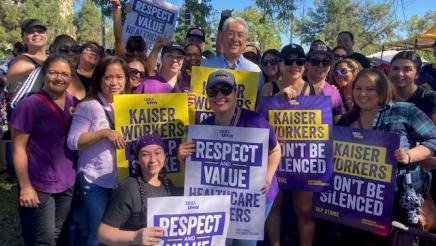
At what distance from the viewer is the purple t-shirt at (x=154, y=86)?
470 cm

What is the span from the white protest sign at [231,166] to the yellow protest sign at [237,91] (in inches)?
34.2

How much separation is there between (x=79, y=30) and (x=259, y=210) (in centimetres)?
6970

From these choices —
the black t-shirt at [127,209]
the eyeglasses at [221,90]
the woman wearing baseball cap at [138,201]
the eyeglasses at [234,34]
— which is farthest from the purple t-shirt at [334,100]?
the black t-shirt at [127,209]

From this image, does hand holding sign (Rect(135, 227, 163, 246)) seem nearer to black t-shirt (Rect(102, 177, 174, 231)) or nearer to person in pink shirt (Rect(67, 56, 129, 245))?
black t-shirt (Rect(102, 177, 174, 231))

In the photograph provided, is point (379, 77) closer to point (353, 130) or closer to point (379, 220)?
point (353, 130)

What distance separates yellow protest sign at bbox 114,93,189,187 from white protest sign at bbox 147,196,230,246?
30.1 inches

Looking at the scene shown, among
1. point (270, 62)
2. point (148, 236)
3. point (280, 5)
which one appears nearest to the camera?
point (148, 236)

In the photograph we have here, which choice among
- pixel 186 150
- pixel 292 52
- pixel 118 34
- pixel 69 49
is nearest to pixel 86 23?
pixel 118 34

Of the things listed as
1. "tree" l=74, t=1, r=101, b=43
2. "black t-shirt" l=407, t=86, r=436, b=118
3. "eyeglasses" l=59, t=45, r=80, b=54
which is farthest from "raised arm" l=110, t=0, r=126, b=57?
"tree" l=74, t=1, r=101, b=43

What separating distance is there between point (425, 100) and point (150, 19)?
4.56 metres

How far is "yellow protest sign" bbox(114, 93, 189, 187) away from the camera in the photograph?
3.99 metres

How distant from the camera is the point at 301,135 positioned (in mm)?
4375

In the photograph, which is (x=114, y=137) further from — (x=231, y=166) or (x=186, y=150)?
(x=231, y=166)

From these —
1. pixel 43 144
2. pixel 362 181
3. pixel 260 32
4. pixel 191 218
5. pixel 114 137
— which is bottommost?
pixel 191 218
